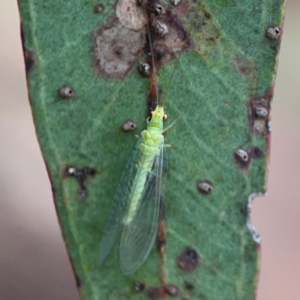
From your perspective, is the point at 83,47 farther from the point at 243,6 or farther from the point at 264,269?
the point at 264,269

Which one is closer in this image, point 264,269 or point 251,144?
point 251,144

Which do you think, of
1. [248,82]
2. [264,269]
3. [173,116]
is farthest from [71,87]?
[264,269]

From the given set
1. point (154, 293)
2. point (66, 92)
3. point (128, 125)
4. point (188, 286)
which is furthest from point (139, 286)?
point (66, 92)

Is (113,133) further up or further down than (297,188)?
further up

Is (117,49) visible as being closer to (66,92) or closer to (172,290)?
(66,92)

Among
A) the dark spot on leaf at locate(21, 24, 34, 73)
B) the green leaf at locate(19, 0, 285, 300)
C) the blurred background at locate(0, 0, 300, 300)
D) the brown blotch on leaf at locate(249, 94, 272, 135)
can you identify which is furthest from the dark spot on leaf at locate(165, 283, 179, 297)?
the blurred background at locate(0, 0, 300, 300)

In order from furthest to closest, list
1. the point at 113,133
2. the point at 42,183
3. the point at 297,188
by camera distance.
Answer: the point at 297,188 → the point at 42,183 → the point at 113,133

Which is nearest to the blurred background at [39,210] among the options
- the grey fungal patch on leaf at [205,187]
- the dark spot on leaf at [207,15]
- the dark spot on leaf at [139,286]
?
the dark spot on leaf at [139,286]
